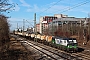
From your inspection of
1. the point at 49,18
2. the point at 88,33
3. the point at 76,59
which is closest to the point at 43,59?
the point at 76,59

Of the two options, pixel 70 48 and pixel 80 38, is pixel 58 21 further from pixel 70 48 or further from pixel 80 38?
pixel 70 48

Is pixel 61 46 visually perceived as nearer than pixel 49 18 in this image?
Yes

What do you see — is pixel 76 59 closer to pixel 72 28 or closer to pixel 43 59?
pixel 43 59

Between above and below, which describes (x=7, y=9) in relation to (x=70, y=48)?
above

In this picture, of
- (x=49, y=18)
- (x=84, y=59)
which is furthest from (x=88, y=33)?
(x=49, y=18)

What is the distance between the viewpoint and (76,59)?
2381cm

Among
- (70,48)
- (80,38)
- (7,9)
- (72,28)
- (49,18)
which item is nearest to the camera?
(7,9)

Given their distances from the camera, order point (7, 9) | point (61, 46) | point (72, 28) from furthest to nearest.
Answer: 1. point (72, 28)
2. point (61, 46)
3. point (7, 9)

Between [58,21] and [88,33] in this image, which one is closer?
[88,33]

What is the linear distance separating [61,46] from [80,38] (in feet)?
89.3

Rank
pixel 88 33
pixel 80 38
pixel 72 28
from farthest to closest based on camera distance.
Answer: pixel 72 28
pixel 80 38
pixel 88 33

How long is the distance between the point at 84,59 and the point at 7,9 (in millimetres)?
15849

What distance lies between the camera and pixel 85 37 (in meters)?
58.0

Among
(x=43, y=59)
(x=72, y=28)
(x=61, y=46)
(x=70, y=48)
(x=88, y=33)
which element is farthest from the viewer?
(x=72, y=28)
